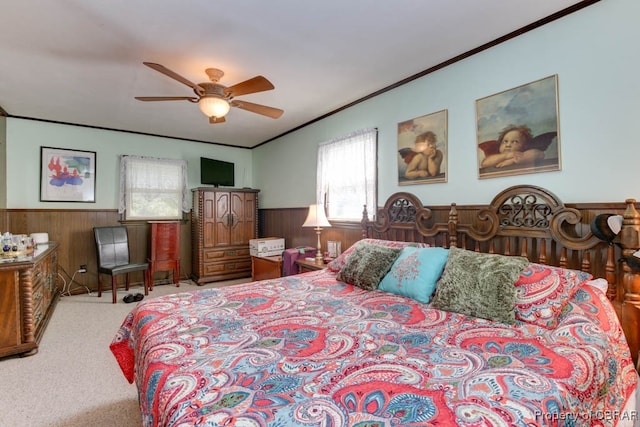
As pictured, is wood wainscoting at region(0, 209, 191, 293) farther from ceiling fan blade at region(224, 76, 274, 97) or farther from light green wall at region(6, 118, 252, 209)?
ceiling fan blade at region(224, 76, 274, 97)

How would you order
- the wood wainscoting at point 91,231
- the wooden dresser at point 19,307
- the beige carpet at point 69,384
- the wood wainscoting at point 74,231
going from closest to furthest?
the beige carpet at point 69,384 < the wooden dresser at point 19,307 < the wood wainscoting at point 91,231 < the wood wainscoting at point 74,231

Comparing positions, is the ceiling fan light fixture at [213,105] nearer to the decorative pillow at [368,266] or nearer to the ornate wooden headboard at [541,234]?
the decorative pillow at [368,266]

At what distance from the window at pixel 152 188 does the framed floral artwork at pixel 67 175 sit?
1.33 feet

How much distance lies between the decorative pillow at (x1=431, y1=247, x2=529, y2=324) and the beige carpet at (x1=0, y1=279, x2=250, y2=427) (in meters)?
2.03

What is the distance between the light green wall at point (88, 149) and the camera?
13.5 ft

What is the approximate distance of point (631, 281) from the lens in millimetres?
1653

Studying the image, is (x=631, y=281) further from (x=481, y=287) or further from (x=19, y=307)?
(x=19, y=307)

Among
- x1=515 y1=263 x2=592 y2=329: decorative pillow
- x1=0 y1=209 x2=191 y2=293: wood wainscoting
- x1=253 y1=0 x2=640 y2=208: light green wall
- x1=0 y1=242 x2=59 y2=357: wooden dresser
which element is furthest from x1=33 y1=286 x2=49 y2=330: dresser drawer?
x1=515 y1=263 x2=592 y2=329: decorative pillow

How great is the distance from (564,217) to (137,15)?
3.06m

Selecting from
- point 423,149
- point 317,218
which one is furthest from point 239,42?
point 317,218

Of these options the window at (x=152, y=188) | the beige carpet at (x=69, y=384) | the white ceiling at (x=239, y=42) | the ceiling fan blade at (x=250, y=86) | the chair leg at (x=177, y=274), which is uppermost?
the white ceiling at (x=239, y=42)

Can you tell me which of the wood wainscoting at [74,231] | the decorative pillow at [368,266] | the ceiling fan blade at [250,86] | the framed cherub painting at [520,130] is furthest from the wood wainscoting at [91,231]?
the ceiling fan blade at [250,86]

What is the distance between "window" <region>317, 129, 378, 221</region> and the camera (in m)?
3.38

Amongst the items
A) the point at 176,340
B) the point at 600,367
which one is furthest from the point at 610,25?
the point at 176,340
